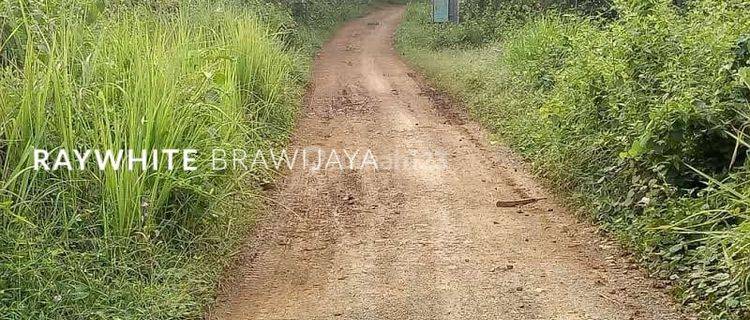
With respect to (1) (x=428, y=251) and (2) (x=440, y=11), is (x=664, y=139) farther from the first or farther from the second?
(2) (x=440, y=11)

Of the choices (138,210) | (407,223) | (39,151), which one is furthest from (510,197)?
(39,151)

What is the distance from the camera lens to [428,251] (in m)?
4.99

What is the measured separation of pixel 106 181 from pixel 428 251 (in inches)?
82.3

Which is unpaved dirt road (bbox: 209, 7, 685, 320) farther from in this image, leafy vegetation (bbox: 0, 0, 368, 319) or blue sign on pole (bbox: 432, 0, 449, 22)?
blue sign on pole (bbox: 432, 0, 449, 22)

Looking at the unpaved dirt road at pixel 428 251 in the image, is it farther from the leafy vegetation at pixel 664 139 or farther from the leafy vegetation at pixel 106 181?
the leafy vegetation at pixel 106 181

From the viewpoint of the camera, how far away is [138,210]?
4176mm

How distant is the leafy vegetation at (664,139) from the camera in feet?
14.1

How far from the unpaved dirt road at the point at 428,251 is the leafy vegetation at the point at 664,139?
0.24 metres

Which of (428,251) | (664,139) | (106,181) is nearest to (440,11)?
(664,139)

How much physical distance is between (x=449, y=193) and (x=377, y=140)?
2.26m

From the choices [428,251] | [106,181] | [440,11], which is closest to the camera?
[106,181]

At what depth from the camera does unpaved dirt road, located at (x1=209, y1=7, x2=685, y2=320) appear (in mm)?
4195

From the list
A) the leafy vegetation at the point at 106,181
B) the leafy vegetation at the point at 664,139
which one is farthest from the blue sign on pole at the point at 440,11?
the leafy vegetation at the point at 106,181

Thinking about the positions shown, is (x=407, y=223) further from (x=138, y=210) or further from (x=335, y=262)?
(x=138, y=210)
